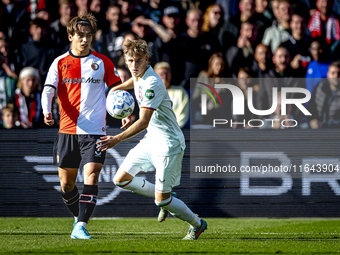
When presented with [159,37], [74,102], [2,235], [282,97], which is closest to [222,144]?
[282,97]

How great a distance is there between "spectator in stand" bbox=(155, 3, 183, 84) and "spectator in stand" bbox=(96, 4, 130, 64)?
1.89ft

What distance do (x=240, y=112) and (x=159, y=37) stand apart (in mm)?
1714

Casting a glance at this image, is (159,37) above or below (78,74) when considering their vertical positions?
above

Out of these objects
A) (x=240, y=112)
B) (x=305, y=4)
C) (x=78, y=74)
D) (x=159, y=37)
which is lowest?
(x=240, y=112)

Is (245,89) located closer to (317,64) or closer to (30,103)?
(317,64)

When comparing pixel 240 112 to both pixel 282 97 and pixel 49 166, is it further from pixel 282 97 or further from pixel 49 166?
pixel 49 166

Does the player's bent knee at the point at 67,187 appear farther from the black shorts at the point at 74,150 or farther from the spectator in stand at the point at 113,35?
the spectator in stand at the point at 113,35

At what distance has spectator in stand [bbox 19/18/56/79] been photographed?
263 inches

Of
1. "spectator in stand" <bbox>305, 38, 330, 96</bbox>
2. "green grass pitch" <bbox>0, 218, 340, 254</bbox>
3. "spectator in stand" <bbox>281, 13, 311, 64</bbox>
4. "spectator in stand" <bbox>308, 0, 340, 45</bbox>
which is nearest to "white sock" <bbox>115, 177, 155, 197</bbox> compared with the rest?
"green grass pitch" <bbox>0, 218, 340, 254</bbox>

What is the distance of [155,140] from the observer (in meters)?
4.24

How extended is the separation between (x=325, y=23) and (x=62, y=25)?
13.9ft

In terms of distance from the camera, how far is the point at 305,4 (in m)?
7.18

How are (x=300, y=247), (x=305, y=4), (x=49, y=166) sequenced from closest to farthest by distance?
(x=300, y=247)
(x=49, y=166)
(x=305, y=4)

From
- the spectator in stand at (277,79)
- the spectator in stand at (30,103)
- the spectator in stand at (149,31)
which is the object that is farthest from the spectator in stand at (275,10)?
the spectator in stand at (30,103)
